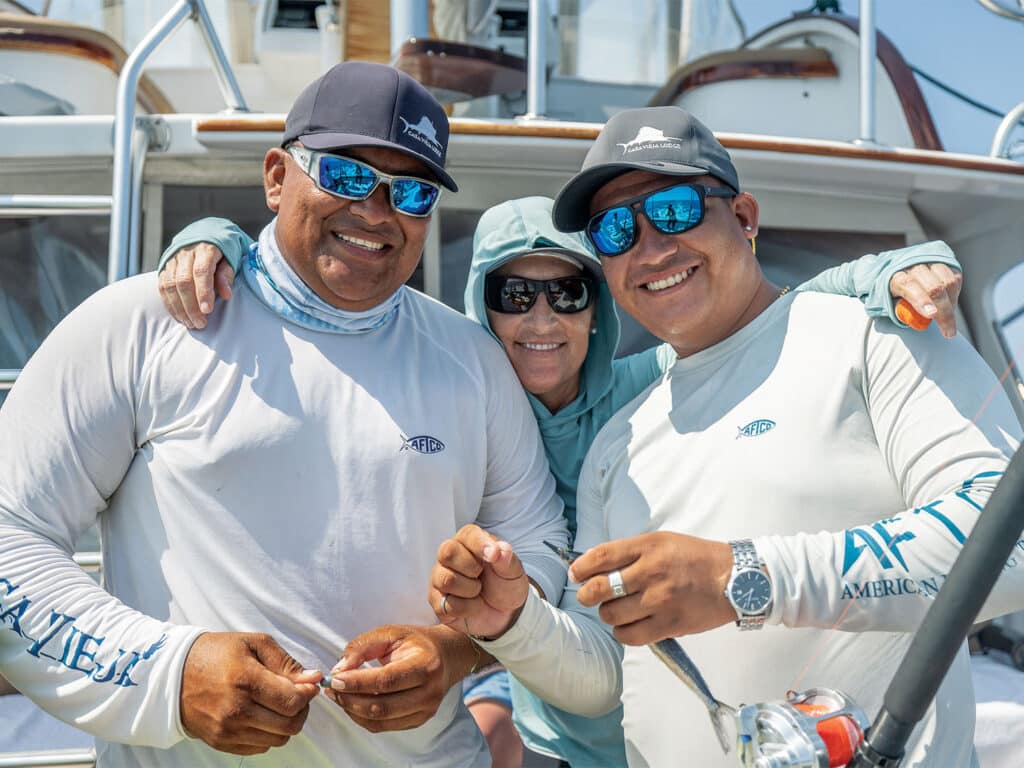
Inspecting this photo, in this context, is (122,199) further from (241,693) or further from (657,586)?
(657,586)

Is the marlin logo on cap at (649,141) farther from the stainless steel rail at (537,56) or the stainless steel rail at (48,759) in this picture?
the stainless steel rail at (48,759)

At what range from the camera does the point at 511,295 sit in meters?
2.44

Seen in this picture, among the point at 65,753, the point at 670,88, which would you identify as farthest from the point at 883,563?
the point at 670,88

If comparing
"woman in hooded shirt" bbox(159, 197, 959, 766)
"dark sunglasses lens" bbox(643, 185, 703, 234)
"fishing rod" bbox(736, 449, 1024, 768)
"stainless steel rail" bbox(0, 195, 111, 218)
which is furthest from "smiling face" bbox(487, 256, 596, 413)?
"stainless steel rail" bbox(0, 195, 111, 218)

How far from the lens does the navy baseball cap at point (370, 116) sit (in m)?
2.03

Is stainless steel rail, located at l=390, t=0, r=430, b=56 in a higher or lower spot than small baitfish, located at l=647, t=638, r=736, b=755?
higher

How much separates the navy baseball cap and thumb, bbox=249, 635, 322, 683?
98cm

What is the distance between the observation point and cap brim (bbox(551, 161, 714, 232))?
202cm

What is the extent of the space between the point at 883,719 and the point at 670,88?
12.8ft

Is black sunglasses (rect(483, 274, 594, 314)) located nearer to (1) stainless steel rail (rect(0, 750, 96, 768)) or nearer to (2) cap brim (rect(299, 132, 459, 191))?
(2) cap brim (rect(299, 132, 459, 191))

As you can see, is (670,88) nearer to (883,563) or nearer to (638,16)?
(638,16)

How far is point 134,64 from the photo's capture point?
10.0 ft

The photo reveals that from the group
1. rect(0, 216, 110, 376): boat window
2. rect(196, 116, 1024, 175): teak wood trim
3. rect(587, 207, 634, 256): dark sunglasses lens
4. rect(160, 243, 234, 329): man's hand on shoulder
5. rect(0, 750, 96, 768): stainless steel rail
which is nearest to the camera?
rect(160, 243, 234, 329): man's hand on shoulder

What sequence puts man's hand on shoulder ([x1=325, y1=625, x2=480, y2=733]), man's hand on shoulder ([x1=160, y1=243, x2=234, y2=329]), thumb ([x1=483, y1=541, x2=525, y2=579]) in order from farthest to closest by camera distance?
man's hand on shoulder ([x1=160, y1=243, x2=234, y2=329]) < man's hand on shoulder ([x1=325, y1=625, x2=480, y2=733]) < thumb ([x1=483, y1=541, x2=525, y2=579])
